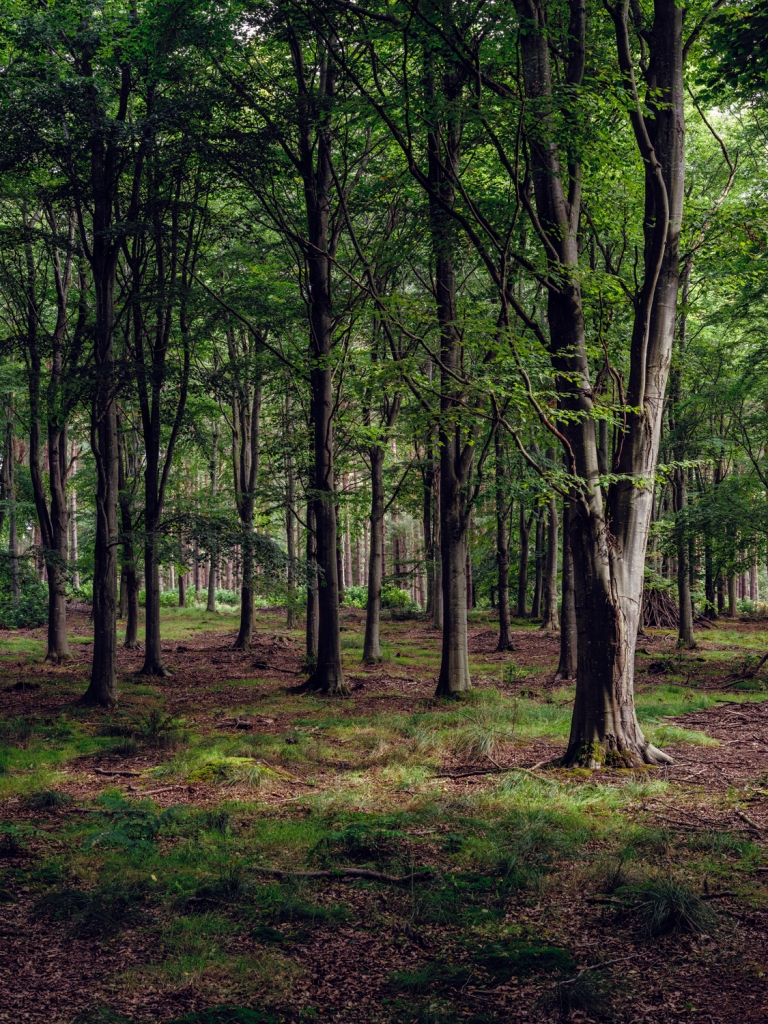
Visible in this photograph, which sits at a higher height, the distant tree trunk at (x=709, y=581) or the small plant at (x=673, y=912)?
the distant tree trunk at (x=709, y=581)

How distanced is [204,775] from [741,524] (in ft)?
40.1

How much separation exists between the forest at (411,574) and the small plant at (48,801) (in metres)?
0.03

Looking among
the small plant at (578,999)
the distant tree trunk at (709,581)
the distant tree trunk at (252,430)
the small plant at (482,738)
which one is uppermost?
the distant tree trunk at (252,430)

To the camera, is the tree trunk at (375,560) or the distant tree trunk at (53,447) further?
the tree trunk at (375,560)

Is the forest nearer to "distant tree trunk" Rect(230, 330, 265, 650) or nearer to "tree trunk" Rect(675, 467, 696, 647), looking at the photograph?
"tree trunk" Rect(675, 467, 696, 647)

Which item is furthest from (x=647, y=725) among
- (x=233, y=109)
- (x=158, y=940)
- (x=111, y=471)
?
(x=233, y=109)

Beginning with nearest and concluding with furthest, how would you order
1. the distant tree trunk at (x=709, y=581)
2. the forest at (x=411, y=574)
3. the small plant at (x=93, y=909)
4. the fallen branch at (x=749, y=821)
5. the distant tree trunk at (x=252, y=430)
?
1. the forest at (x=411, y=574)
2. the small plant at (x=93, y=909)
3. the fallen branch at (x=749, y=821)
4. the distant tree trunk at (x=709, y=581)
5. the distant tree trunk at (x=252, y=430)

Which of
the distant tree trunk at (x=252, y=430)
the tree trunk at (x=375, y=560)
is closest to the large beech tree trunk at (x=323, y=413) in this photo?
the distant tree trunk at (x=252, y=430)

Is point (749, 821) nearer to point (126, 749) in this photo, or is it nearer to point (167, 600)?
point (126, 749)

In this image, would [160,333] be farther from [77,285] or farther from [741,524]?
[741,524]

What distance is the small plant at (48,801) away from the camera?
23.6 ft

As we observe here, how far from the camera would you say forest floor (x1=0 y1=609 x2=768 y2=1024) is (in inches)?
153

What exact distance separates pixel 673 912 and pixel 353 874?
2.17 metres

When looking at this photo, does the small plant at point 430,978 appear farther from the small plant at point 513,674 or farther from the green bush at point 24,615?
the green bush at point 24,615
